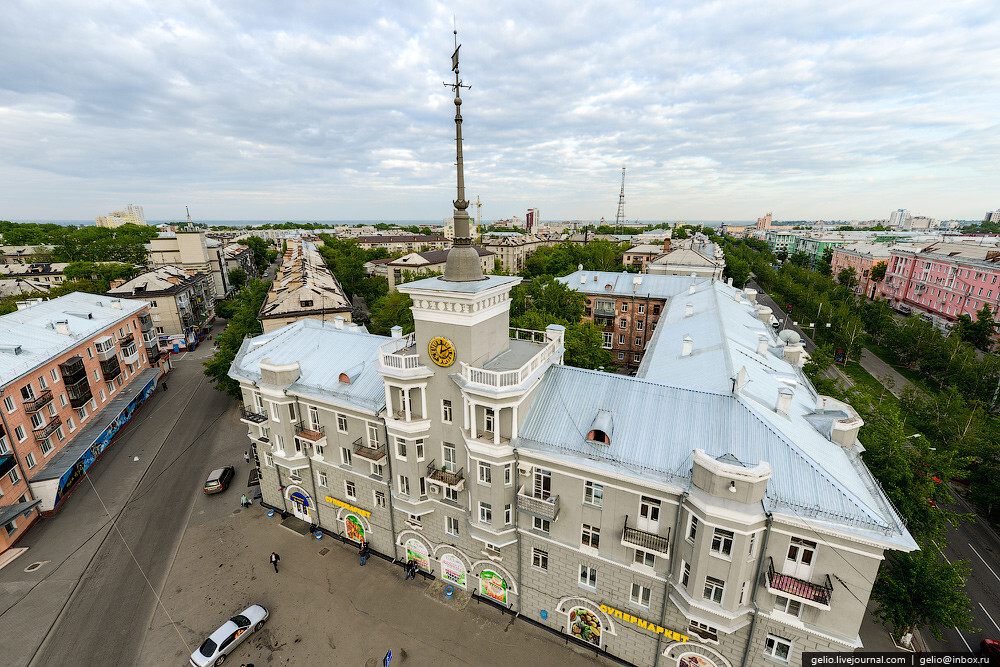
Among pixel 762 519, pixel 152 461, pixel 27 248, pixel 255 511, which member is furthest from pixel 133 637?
pixel 27 248

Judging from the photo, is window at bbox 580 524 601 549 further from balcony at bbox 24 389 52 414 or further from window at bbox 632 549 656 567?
balcony at bbox 24 389 52 414

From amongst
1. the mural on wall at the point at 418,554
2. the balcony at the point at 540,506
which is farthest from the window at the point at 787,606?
the mural on wall at the point at 418,554

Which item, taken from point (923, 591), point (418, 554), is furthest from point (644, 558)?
point (418, 554)

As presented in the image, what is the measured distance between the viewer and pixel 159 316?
74.3 meters

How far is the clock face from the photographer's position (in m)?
22.5

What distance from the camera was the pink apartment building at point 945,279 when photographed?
78688 mm

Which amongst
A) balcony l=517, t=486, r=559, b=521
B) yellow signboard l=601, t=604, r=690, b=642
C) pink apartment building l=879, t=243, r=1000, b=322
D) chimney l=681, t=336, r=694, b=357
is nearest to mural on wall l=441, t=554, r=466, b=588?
balcony l=517, t=486, r=559, b=521

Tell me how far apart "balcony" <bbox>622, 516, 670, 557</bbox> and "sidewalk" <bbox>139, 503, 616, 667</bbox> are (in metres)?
10.2

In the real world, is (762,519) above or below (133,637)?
above

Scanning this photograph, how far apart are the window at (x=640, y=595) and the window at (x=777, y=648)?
5.45 metres

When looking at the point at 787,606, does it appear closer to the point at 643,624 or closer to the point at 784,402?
the point at 643,624

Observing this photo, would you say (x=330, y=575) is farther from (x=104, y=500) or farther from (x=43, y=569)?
(x=104, y=500)

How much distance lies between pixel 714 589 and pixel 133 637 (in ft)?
117

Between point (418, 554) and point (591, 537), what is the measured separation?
1495 centimetres
